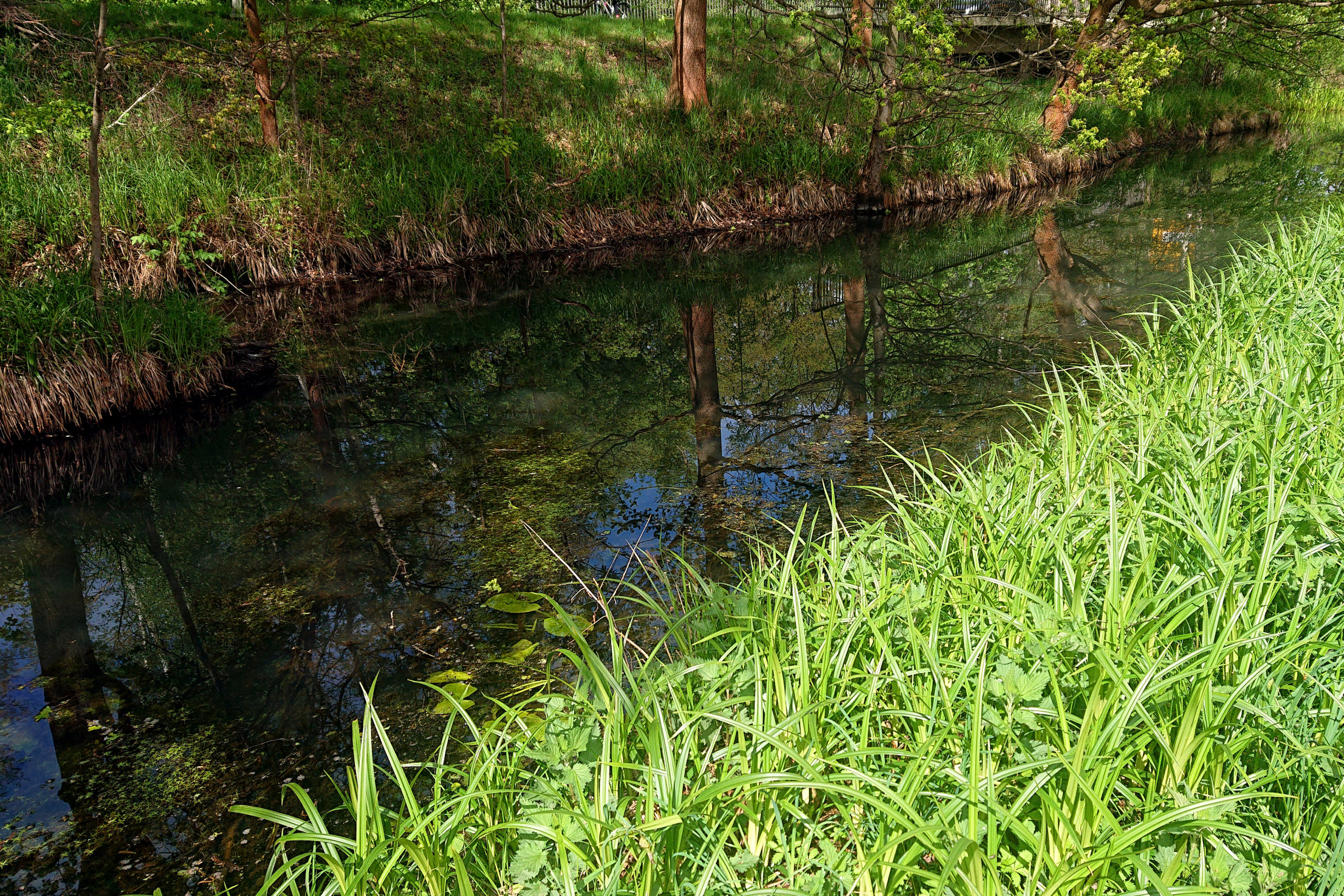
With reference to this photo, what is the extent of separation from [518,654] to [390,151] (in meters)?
8.21

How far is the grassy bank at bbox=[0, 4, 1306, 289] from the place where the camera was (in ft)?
26.2

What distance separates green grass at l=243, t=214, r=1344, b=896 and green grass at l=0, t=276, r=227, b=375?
176 inches

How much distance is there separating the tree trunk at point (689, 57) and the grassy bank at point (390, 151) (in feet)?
0.86

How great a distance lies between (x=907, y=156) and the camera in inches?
473

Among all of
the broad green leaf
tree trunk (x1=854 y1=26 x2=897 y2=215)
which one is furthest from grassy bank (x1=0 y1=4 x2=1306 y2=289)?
the broad green leaf

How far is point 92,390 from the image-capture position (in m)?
5.84

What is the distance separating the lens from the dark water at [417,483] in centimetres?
300

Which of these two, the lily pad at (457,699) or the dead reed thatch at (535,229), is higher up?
the dead reed thatch at (535,229)

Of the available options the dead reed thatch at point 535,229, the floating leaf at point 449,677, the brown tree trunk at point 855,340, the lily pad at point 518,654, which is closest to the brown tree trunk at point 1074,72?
the dead reed thatch at point 535,229

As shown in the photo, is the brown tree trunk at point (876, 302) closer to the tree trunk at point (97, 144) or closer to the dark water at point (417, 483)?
the dark water at point (417, 483)

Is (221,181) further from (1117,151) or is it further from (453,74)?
(1117,151)

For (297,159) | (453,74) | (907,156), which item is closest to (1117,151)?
(907,156)

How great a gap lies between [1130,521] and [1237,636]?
0.41 meters

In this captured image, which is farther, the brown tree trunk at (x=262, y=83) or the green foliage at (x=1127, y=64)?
the brown tree trunk at (x=262, y=83)
